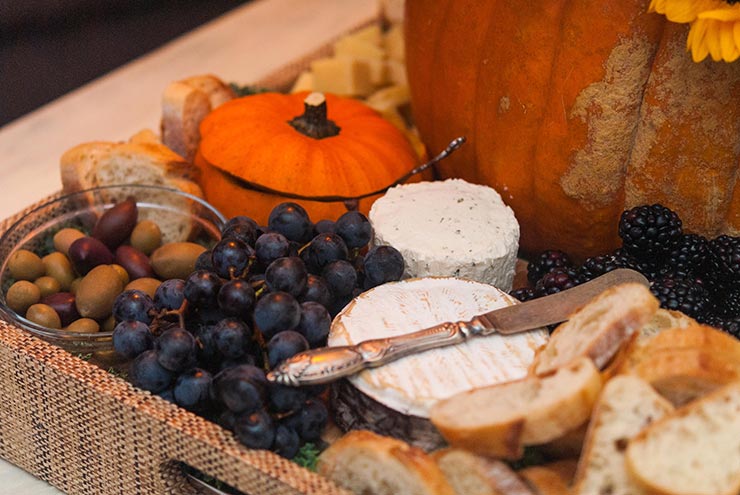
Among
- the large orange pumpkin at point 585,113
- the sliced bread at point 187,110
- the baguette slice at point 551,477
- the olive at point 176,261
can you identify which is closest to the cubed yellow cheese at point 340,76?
the sliced bread at point 187,110

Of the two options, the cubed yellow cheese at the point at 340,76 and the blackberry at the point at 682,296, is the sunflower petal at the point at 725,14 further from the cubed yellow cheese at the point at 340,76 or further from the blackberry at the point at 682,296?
the cubed yellow cheese at the point at 340,76

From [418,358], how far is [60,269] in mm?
611

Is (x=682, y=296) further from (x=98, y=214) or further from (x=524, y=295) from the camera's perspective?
(x=98, y=214)

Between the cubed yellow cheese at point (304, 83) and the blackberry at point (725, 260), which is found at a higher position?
the blackberry at point (725, 260)

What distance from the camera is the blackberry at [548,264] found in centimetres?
130

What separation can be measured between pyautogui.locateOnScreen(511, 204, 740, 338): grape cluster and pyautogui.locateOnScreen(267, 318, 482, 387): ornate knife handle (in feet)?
0.73

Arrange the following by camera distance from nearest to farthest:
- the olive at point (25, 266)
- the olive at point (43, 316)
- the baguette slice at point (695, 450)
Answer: the baguette slice at point (695, 450) < the olive at point (43, 316) < the olive at point (25, 266)

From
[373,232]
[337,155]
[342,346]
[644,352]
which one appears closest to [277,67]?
[337,155]

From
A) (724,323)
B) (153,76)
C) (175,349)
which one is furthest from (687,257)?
(153,76)

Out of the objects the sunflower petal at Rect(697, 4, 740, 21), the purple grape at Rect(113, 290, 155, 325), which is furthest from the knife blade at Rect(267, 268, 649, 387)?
the sunflower petal at Rect(697, 4, 740, 21)

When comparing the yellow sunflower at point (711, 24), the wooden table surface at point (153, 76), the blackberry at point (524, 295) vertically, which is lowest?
the wooden table surface at point (153, 76)

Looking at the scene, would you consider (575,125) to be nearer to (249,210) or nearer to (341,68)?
(249,210)

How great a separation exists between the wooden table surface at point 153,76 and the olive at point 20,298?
503 mm

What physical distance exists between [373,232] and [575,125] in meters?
0.34
